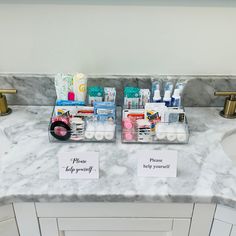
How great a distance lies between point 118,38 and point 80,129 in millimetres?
340

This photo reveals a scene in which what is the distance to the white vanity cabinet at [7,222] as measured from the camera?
0.83 m

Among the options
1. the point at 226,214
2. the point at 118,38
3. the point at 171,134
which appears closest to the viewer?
the point at 226,214

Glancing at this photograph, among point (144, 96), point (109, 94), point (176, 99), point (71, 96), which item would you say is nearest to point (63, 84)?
point (71, 96)

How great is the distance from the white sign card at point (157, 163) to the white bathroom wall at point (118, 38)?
40 cm

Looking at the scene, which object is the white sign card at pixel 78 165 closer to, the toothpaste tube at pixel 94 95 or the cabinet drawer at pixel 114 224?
the cabinet drawer at pixel 114 224

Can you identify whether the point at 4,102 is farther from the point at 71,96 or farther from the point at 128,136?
the point at 128,136

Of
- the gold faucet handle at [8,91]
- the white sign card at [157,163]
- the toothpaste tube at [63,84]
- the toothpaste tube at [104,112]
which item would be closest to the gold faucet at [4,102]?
the gold faucet handle at [8,91]

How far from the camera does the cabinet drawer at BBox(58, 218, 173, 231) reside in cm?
85

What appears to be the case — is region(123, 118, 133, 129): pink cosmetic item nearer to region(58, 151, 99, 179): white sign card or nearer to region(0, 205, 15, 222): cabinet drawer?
region(58, 151, 99, 179): white sign card

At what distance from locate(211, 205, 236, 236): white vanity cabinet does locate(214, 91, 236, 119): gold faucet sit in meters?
0.41

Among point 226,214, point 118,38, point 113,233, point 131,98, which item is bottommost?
point 113,233

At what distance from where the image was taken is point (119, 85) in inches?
44.6

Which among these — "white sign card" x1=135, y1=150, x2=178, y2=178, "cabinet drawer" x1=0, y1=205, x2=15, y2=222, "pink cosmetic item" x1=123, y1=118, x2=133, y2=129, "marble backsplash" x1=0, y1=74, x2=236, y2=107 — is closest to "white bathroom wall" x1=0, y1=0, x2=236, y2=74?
"marble backsplash" x1=0, y1=74, x2=236, y2=107

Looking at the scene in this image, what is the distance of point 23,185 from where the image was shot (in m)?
0.81
